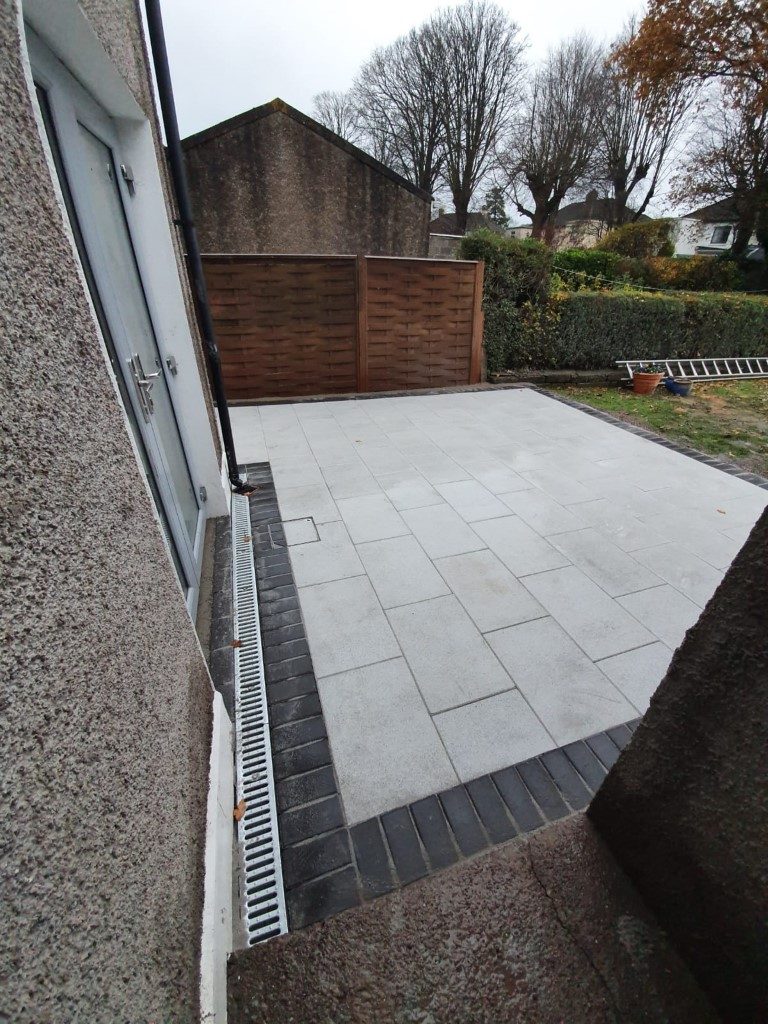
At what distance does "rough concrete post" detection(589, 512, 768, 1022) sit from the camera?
983 mm

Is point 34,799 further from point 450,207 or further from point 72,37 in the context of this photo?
point 450,207

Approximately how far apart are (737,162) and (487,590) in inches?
930

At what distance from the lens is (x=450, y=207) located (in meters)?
22.6

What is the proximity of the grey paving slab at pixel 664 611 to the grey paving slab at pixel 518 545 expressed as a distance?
0.49m

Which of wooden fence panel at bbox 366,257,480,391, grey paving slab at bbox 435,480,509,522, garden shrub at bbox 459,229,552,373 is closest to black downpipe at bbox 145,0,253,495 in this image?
grey paving slab at bbox 435,480,509,522

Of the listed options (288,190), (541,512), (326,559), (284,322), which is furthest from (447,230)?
(326,559)

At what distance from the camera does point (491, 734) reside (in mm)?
1866

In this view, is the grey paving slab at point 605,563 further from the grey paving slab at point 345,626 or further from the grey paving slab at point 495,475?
the grey paving slab at point 345,626

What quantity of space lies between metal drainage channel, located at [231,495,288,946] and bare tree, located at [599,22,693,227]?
2426cm

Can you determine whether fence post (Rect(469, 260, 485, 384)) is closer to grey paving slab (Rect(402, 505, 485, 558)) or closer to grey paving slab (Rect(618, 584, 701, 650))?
grey paving slab (Rect(402, 505, 485, 558))

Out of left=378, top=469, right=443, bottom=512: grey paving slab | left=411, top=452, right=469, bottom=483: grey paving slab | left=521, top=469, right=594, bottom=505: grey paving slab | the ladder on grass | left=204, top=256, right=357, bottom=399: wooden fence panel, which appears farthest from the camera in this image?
the ladder on grass

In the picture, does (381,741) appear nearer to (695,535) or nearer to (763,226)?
(695,535)

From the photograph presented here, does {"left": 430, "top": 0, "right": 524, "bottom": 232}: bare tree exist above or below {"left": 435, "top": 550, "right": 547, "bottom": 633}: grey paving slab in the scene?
above

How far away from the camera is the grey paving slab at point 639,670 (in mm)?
2047
